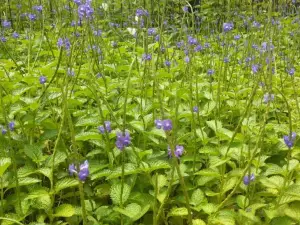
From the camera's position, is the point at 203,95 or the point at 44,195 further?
the point at 203,95

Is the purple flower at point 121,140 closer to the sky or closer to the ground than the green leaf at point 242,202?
closer to the sky

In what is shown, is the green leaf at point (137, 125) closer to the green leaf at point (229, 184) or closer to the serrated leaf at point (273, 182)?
the green leaf at point (229, 184)

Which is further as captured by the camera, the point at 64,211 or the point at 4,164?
the point at 64,211

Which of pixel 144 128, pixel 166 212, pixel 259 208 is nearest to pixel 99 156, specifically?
pixel 144 128

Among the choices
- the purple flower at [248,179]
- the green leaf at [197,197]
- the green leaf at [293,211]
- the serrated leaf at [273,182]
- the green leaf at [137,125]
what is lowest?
the green leaf at [293,211]

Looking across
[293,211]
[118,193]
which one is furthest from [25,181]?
[293,211]

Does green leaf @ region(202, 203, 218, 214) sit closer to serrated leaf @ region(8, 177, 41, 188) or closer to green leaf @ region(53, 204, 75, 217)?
green leaf @ region(53, 204, 75, 217)

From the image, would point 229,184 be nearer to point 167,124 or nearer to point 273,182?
point 273,182

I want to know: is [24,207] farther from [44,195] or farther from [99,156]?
[99,156]

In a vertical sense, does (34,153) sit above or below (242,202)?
above

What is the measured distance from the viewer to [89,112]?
226cm

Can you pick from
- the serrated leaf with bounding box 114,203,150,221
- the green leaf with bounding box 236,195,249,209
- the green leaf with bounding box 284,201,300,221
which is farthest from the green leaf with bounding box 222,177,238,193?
the serrated leaf with bounding box 114,203,150,221

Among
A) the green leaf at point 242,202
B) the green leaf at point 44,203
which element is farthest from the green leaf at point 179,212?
the green leaf at point 44,203

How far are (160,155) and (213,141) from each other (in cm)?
33
